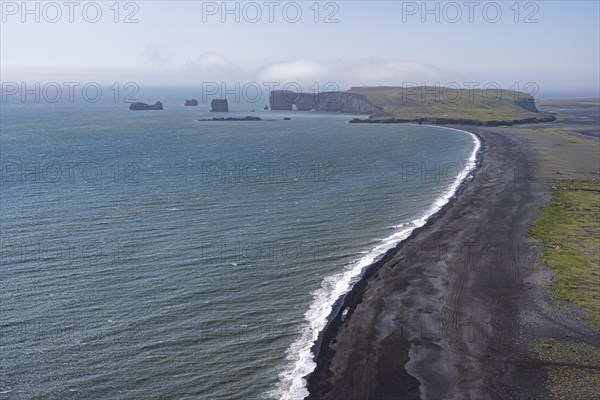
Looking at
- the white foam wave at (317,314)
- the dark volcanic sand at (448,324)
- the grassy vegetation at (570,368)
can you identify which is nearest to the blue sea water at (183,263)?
the white foam wave at (317,314)

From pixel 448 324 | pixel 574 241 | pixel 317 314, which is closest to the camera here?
pixel 448 324

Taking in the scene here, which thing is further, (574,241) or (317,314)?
(574,241)

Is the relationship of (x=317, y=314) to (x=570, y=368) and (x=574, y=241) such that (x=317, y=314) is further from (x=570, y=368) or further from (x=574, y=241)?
(x=574, y=241)

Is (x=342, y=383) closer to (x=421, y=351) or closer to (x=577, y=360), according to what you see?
(x=421, y=351)

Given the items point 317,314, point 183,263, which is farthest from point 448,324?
point 183,263

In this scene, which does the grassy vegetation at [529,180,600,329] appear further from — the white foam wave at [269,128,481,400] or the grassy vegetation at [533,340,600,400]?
the white foam wave at [269,128,481,400]

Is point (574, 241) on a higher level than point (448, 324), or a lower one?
higher
